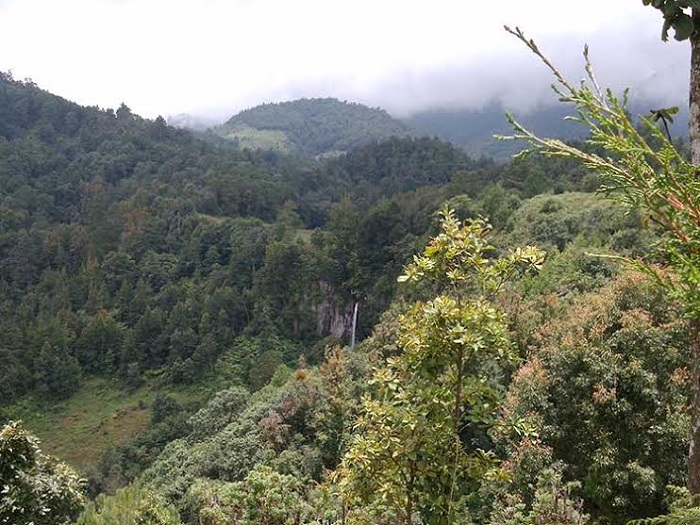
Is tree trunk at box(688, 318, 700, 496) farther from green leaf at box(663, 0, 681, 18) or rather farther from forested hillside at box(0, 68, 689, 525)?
green leaf at box(663, 0, 681, 18)

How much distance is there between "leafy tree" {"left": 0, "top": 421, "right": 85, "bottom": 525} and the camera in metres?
6.77

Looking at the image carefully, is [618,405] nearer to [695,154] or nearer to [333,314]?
[695,154]

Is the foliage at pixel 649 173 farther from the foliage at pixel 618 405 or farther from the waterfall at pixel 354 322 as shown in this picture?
the waterfall at pixel 354 322

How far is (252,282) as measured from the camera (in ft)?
179

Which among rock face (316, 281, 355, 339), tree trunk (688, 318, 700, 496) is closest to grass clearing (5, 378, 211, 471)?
rock face (316, 281, 355, 339)

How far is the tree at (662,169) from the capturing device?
2.66m

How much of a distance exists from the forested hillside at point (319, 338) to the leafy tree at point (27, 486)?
0.03m

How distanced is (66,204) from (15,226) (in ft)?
36.2

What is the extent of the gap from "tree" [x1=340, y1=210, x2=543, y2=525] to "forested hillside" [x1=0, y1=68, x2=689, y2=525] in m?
0.02

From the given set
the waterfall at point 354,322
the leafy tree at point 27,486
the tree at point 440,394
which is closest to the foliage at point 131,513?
the leafy tree at point 27,486

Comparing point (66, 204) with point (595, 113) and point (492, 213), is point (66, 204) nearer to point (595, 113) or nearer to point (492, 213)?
point (492, 213)

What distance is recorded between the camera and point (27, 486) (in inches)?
273

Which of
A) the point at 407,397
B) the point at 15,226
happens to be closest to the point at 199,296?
the point at 15,226

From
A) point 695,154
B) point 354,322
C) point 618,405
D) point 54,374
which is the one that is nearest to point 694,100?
point 695,154
